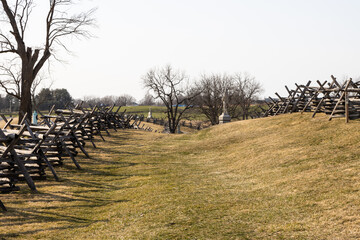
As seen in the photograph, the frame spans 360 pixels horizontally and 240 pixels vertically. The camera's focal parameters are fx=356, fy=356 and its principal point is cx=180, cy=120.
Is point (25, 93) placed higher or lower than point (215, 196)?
higher

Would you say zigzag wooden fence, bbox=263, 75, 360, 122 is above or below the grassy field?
above

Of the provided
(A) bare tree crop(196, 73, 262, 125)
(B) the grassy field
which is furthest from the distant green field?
(B) the grassy field

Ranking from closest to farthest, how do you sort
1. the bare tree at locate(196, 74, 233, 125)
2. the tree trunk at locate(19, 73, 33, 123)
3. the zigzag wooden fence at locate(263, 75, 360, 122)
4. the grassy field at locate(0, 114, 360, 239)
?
the grassy field at locate(0, 114, 360, 239), the zigzag wooden fence at locate(263, 75, 360, 122), the tree trunk at locate(19, 73, 33, 123), the bare tree at locate(196, 74, 233, 125)

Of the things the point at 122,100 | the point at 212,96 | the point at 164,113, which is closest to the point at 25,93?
the point at 212,96

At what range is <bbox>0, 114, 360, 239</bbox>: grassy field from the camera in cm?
673

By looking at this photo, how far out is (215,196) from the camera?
917 centimetres

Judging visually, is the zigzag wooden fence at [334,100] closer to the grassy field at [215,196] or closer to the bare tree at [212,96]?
the grassy field at [215,196]

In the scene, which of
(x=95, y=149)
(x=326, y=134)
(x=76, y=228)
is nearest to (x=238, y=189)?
(x=76, y=228)

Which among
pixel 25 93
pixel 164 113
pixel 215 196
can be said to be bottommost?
pixel 215 196

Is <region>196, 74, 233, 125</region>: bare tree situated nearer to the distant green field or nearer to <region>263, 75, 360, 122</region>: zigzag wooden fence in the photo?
the distant green field

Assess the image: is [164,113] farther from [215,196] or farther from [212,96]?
[215,196]

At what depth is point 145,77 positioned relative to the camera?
49.8 m

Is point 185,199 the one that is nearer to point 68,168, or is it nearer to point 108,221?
point 108,221

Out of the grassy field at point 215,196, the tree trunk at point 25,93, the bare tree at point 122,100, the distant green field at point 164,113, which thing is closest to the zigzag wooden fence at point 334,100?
the grassy field at point 215,196
